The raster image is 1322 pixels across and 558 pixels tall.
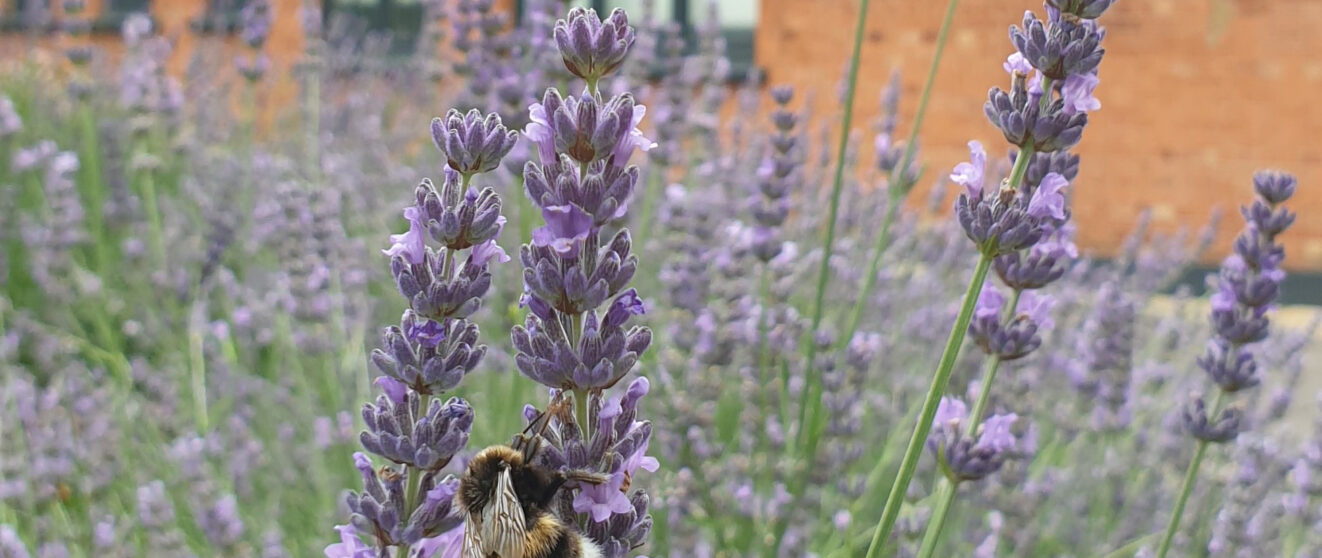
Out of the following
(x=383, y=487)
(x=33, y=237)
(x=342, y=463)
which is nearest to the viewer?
(x=383, y=487)

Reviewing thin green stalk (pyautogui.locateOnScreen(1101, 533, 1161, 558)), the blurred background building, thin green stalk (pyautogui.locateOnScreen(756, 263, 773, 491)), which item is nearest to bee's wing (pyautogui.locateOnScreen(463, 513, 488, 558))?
thin green stalk (pyautogui.locateOnScreen(756, 263, 773, 491))

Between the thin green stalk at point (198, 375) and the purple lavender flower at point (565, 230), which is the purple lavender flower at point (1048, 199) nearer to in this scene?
the purple lavender flower at point (565, 230)

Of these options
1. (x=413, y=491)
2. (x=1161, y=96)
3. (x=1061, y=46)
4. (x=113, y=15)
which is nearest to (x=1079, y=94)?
(x=1061, y=46)

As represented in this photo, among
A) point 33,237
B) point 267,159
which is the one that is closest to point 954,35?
point 267,159

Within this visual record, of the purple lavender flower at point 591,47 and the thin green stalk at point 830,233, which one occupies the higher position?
the purple lavender flower at point 591,47

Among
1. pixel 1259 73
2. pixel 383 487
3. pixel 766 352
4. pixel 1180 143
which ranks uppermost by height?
pixel 383 487

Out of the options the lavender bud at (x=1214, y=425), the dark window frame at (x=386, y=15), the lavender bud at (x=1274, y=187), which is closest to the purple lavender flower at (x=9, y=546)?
the lavender bud at (x=1214, y=425)

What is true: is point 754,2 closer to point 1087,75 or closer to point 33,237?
point 33,237
